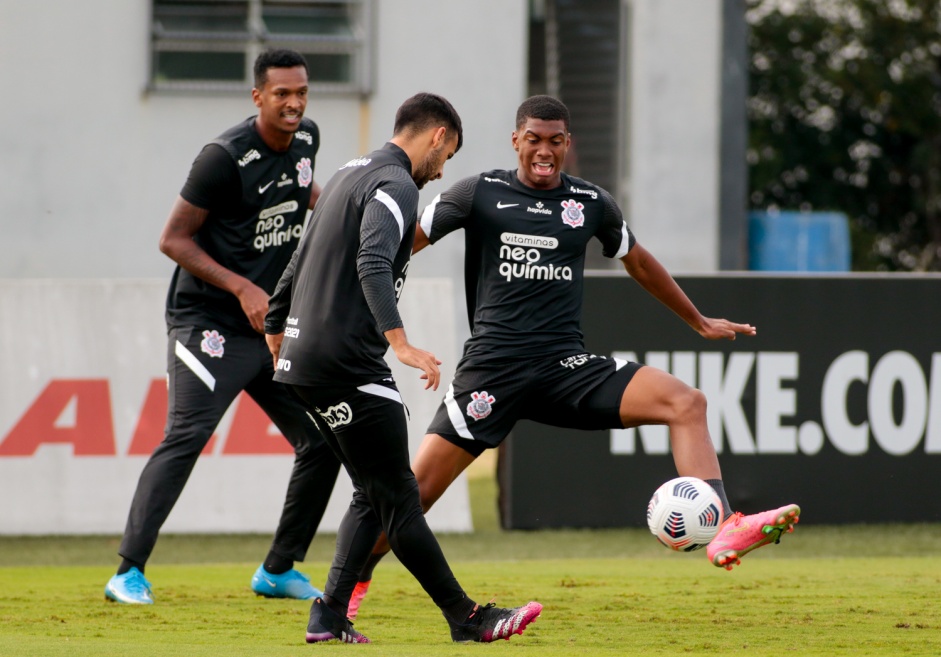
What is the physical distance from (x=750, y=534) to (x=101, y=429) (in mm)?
5458

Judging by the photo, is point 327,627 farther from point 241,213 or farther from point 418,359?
point 241,213

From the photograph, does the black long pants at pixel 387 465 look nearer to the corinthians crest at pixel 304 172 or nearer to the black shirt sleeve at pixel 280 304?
the black shirt sleeve at pixel 280 304

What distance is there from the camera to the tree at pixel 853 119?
93.1ft

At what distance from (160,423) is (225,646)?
440 cm

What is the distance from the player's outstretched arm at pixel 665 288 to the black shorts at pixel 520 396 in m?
0.60

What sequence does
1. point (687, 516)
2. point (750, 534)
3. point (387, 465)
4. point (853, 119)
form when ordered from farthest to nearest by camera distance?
point (853, 119), point (687, 516), point (750, 534), point (387, 465)

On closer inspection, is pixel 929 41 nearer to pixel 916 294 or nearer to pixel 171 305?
pixel 916 294

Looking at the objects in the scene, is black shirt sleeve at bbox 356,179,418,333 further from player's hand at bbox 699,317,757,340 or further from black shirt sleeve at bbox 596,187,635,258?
player's hand at bbox 699,317,757,340

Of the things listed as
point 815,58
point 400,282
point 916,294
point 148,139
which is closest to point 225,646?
point 400,282

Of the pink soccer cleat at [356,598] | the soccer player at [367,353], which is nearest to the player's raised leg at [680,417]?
the soccer player at [367,353]

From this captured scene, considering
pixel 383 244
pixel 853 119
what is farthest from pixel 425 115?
pixel 853 119

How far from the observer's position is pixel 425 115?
5.80 meters

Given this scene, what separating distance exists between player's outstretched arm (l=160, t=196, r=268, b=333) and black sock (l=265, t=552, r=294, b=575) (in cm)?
113

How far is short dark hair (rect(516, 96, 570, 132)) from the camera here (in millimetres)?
6672
